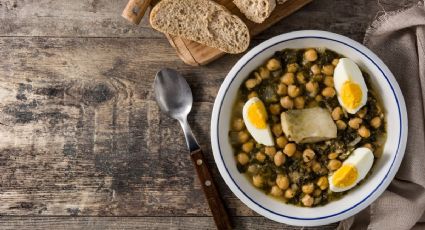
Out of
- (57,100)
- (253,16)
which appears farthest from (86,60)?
(253,16)

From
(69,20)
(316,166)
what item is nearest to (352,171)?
(316,166)

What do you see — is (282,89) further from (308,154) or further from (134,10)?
(134,10)

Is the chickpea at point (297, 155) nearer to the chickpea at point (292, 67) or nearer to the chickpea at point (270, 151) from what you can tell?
the chickpea at point (270, 151)

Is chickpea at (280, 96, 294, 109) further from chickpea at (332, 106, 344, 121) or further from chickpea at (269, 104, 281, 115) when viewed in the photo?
chickpea at (332, 106, 344, 121)

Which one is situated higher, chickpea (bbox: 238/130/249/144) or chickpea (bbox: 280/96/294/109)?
chickpea (bbox: 280/96/294/109)

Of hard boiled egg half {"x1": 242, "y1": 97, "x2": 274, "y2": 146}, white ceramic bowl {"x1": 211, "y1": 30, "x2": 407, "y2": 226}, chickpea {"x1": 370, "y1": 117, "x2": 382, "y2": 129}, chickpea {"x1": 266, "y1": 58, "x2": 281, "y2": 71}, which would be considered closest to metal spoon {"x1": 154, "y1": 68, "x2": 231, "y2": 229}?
white ceramic bowl {"x1": 211, "y1": 30, "x2": 407, "y2": 226}
